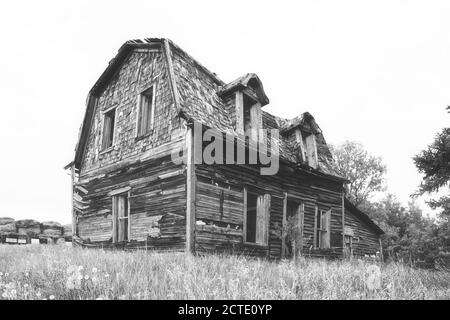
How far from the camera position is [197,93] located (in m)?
11.1

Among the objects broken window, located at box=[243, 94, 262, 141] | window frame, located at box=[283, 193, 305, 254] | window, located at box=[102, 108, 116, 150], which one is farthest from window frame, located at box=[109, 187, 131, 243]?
window frame, located at box=[283, 193, 305, 254]

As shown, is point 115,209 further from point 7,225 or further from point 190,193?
point 7,225

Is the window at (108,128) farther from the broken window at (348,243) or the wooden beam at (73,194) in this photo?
the broken window at (348,243)

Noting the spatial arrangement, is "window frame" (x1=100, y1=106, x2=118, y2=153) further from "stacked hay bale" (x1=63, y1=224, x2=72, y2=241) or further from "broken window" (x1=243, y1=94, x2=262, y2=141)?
"stacked hay bale" (x1=63, y1=224, x2=72, y2=241)

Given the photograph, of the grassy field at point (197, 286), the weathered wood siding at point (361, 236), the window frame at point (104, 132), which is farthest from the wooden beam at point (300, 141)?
the grassy field at point (197, 286)

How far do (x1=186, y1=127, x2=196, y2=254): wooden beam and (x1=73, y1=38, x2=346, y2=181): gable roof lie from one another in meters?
0.63

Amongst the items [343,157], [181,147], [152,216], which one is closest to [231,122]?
[181,147]

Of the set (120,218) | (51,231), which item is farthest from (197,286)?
(51,231)

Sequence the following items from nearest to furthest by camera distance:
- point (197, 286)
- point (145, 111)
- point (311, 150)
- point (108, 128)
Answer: point (197, 286), point (145, 111), point (108, 128), point (311, 150)

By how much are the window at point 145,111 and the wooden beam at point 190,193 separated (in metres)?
2.43

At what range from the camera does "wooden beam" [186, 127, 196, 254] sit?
9.30 meters

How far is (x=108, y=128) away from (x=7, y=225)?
905 centimetres
